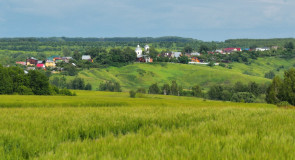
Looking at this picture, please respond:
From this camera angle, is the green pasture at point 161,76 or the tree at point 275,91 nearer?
the tree at point 275,91

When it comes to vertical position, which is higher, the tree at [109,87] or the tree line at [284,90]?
the tree line at [284,90]

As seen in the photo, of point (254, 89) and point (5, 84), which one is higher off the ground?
point (5, 84)

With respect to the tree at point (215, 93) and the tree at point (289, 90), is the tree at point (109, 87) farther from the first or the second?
the tree at point (289, 90)

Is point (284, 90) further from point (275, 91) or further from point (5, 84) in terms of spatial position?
point (5, 84)

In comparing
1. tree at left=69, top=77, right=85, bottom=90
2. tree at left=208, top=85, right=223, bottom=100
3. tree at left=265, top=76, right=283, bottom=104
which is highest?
tree at left=265, top=76, right=283, bottom=104

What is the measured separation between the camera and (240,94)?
11100cm

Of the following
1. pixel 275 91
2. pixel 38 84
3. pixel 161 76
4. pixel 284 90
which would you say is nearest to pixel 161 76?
pixel 161 76

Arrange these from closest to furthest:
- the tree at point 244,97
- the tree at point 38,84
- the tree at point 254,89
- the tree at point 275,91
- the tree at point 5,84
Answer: the tree at point 5,84 < the tree at point 38,84 < the tree at point 275,91 < the tree at point 244,97 < the tree at point 254,89

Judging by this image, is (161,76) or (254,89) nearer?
(254,89)

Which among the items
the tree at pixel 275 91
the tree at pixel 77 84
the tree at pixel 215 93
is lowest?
the tree at pixel 215 93

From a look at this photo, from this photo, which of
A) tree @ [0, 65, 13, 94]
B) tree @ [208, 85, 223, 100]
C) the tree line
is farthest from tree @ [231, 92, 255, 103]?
tree @ [0, 65, 13, 94]

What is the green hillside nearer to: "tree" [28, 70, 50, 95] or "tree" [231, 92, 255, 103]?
"tree" [231, 92, 255, 103]

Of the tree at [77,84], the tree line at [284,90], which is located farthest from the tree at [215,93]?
the tree at [77,84]

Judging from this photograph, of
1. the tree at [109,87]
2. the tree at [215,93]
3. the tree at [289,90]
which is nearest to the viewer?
the tree at [289,90]
